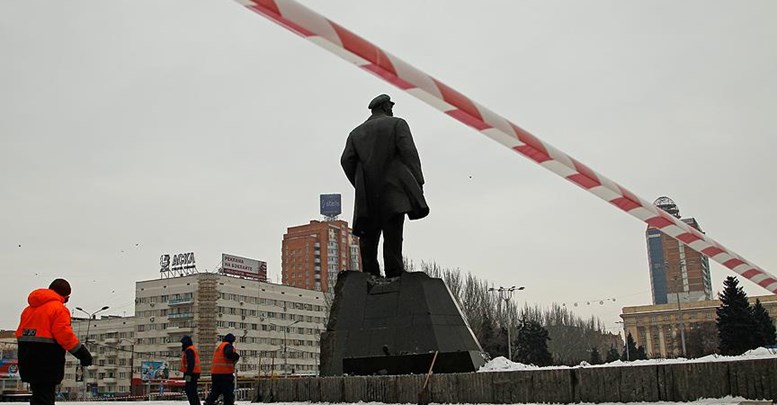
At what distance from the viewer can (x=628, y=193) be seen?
5812mm

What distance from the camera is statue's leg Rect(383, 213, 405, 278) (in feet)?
31.2

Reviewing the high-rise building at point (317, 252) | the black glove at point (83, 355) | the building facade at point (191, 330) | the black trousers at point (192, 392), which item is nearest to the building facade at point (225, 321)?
the building facade at point (191, 330)

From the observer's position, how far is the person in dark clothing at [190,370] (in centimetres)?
943

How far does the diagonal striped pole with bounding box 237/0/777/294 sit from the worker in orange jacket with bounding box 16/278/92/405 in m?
3.14

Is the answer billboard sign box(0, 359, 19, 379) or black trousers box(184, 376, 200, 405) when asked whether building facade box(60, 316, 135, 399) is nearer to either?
billboard sign box(0, 359, 19, 379)

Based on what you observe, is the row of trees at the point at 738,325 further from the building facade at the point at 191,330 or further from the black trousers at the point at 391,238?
the building facade at the point at 191,330

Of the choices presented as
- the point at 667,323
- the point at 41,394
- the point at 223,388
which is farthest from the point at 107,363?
the point at 41,394

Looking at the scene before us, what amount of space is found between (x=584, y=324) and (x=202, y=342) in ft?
135

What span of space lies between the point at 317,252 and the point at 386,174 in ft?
307

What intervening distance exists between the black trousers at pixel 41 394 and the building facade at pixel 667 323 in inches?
2544

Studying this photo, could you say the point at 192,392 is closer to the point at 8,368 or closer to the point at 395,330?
the point at 395,330

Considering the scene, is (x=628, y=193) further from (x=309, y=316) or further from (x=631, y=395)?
(x=309, y=316)

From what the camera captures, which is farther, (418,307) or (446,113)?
(418,307)

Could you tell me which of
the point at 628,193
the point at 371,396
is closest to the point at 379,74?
the point at 628,193
